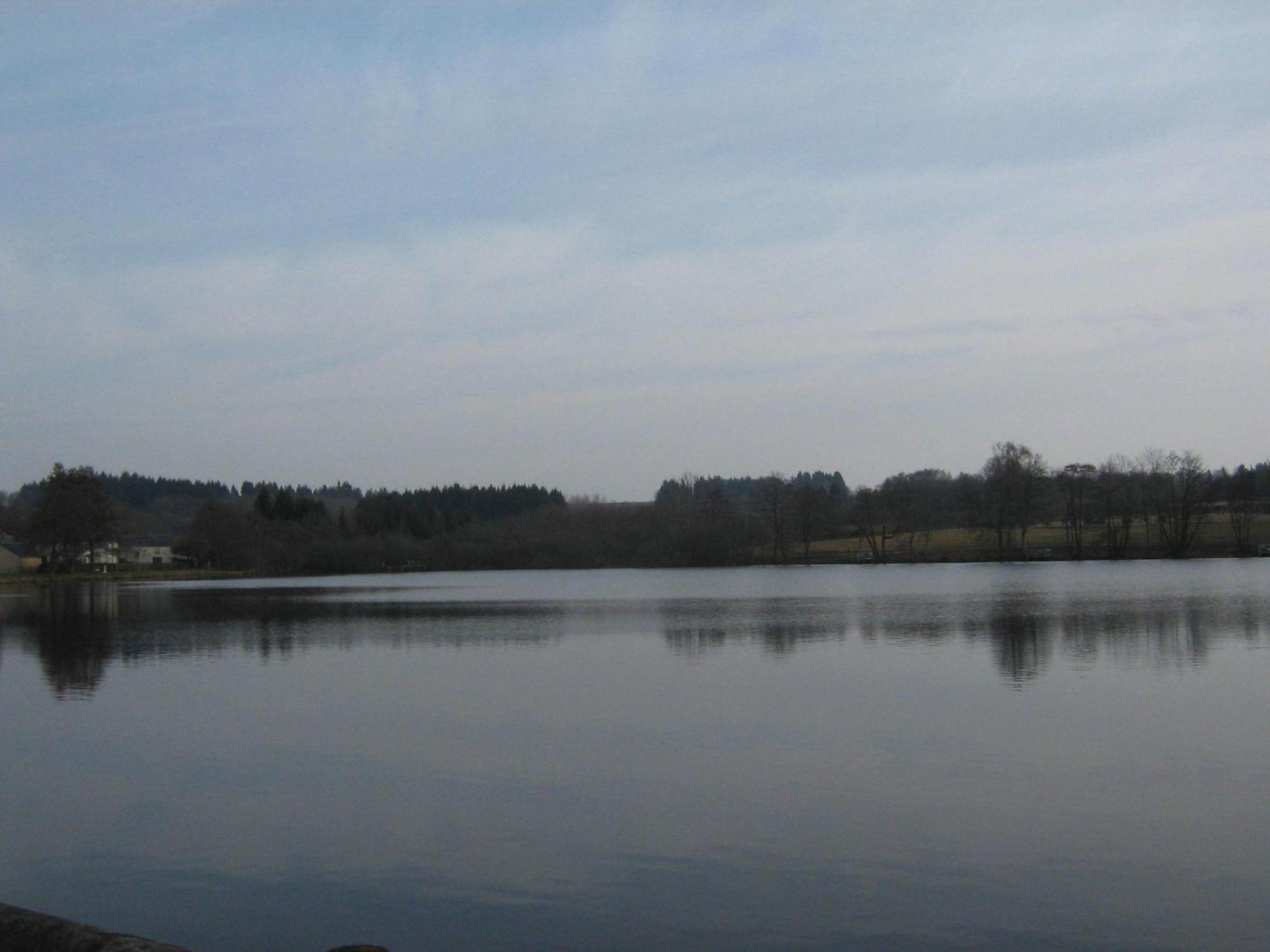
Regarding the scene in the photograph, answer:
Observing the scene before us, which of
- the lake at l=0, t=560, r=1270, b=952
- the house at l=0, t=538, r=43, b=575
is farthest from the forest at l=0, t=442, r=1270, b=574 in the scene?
the lake at l=0, t=560, r=1270, b=952

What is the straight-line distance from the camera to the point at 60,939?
5.09m

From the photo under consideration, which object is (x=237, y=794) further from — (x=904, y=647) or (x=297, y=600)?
(x=297, y=600)

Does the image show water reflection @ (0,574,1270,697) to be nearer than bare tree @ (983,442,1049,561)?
Yes

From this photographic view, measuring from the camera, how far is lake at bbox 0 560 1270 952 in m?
8.56

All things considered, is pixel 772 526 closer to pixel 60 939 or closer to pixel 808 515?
pixel 808 515

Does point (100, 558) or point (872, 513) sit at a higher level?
point (872, 513)

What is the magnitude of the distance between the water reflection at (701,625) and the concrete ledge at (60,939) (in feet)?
55.7

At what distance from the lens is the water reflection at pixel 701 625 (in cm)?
2620

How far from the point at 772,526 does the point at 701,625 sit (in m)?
74.1

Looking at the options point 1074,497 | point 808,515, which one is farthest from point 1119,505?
point 808,515

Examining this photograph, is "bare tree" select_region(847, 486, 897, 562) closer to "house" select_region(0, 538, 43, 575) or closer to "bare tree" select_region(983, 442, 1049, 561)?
"bare tree" select_region(983, 442, 1049, 561)

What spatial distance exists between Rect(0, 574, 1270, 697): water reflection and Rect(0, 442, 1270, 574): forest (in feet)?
138

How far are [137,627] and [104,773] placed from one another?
26.5 m

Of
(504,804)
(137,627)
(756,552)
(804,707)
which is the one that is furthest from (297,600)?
(756,552)
